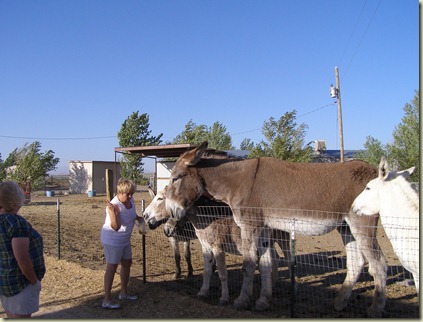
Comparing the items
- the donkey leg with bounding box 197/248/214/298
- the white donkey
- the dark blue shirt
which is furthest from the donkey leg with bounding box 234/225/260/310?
the dark blue shirt

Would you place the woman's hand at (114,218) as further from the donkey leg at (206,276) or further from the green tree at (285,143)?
the green tree at (285,143)

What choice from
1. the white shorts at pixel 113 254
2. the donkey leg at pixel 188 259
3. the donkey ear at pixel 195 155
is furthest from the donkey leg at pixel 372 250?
the donkey leg at pixel 188 259

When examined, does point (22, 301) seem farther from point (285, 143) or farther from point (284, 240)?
point (285, 143)

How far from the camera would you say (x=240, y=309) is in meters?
5.91

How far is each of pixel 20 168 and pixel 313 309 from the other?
35194 millimetres

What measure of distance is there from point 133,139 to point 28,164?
9.73 meters

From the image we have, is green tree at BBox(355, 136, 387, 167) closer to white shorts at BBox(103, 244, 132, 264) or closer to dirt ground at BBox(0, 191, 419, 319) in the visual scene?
dirt ground at BBox(0, 191, 419, 319)

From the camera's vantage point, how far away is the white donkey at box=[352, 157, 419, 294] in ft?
14.9

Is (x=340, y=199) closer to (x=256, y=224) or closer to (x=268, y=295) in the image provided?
(x=256, y=224)

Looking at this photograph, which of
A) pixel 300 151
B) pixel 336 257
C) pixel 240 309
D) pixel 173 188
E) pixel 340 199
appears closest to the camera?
pixel 340 199

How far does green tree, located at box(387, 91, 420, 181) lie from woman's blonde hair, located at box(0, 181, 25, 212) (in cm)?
1995

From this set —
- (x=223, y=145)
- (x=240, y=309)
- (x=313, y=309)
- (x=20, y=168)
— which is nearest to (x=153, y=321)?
(x=240, y=309)

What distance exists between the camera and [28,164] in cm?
3591

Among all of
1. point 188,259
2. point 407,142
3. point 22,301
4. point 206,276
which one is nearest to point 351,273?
point 206,276
